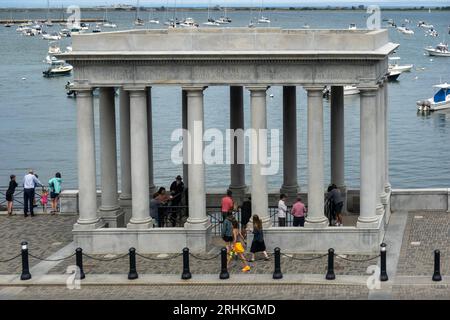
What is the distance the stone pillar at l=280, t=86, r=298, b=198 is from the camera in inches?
1442

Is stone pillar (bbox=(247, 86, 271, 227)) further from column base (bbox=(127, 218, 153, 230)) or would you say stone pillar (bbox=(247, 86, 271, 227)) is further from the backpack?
column base (bbox=(127, 218, 153, 230))

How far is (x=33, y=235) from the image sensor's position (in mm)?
34438

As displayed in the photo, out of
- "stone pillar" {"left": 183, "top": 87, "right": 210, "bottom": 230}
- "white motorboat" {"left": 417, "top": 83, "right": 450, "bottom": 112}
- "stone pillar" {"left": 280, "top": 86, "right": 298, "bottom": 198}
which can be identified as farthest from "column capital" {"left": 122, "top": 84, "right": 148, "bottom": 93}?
"white motorboat" {"left": 417, "top": 83, "right": 450, "bottom": 112}

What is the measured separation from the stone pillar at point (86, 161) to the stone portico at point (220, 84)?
0.03 metres

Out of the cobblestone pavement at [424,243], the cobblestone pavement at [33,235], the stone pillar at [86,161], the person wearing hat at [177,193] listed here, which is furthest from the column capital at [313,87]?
the cobblestone pavement at [33,235]

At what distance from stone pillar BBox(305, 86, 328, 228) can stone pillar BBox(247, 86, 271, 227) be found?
55.5 inches

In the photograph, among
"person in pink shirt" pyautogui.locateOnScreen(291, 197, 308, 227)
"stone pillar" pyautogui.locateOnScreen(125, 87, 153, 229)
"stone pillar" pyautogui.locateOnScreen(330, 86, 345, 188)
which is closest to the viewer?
"stone pillar" pyautogui.locateOnScreen(125, 87, 153, 229)

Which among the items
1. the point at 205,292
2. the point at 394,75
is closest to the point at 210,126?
the point at 394,75

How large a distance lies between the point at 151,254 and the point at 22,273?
444cm

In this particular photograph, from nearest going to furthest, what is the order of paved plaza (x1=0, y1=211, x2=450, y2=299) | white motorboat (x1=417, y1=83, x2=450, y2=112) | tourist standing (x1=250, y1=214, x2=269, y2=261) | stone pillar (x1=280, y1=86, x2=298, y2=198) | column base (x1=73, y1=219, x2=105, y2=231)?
1. paved plaza (x1=0, y1=211, x2=450, y2=299)
2. tourist standing (x1=250, y1=214, x2=269, y2=261)
3. column base (x1=73, y1=219, x2=105, y2=231)
4. stone pillar (x1=280, y1=86, x2=298, y2=198)
5. white motorboat (x1=417, y1=83, x2=450, y2=112)

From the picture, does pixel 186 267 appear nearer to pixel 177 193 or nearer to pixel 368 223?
pixel 368 223

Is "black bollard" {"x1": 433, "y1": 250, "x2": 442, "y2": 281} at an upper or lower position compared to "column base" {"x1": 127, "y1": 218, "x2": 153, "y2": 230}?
lower
